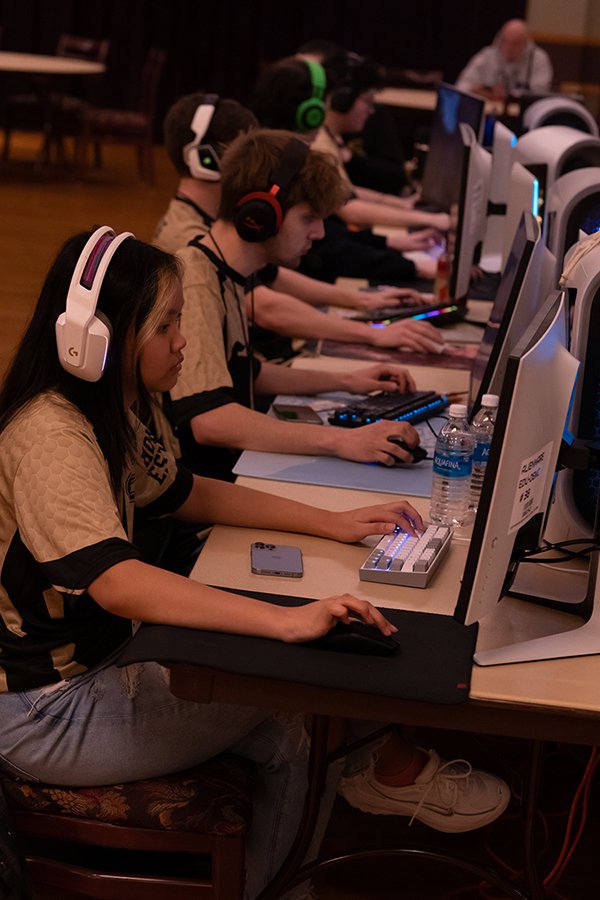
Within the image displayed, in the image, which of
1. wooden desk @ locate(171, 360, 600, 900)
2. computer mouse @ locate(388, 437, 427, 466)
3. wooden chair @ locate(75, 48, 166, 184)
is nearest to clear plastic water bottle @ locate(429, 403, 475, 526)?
wooden desk @ locate(171, 360, 600, 900)

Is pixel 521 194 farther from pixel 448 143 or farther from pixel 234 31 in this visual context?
pixel 234 31

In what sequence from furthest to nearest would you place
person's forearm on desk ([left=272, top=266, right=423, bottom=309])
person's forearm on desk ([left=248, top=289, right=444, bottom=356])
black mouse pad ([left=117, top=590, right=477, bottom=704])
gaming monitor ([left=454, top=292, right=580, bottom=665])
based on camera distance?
person's forearm on desk ([left=272, top=266, right=423, bottom=309])
person's forearm on desk ([left=248, top=289, right=444, bottom=356])
black mouse pad ([left=117, top=590, right=477, bottom=704])
gaming monitor ([left=454, top=292, right=580, bottom=665])

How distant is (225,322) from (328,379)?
0.32 m

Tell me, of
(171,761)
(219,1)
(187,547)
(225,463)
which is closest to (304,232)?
(225,463)

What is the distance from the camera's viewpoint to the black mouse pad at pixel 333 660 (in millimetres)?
1382

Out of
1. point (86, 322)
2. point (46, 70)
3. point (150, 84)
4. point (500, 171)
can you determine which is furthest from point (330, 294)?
point (150, 84)

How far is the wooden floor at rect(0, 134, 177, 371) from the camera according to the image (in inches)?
246

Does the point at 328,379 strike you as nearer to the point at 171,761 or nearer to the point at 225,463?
the point at 225,463

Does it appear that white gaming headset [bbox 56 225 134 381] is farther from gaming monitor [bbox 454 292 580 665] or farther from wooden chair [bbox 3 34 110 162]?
wooden chair [bbox 3 34 110 162]

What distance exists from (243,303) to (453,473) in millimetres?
835

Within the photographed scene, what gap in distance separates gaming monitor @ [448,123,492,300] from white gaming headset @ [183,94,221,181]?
61 cm

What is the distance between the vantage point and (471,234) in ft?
9.95

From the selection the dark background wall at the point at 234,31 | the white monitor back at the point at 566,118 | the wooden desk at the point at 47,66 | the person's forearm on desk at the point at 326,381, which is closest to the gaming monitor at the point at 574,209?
the person's forearm on desk at the point at 326,381

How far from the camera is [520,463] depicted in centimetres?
133
